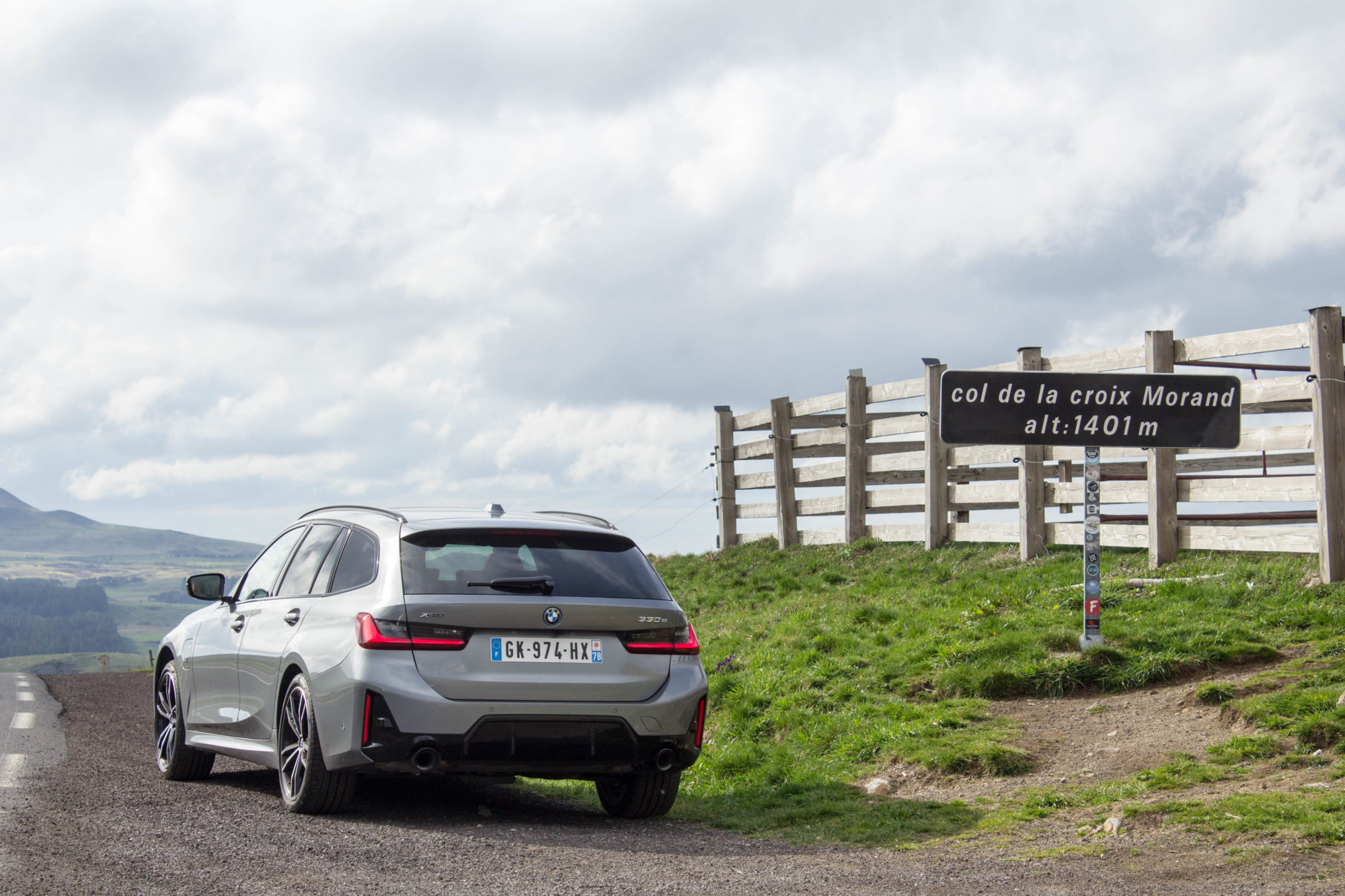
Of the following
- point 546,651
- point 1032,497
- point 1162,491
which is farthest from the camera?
point 1032,497

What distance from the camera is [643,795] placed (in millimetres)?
6805

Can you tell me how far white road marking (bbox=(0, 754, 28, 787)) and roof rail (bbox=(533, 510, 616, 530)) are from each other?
372 cm

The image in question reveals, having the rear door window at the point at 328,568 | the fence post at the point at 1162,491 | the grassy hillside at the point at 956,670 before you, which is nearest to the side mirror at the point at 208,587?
the rear door window at the point at 328,568

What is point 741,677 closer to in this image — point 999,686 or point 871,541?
point 999,686

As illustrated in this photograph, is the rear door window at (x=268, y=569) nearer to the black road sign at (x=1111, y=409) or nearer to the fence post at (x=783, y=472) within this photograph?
the black road sign at (x=1111, y=409)

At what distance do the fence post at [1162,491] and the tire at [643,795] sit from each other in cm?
753

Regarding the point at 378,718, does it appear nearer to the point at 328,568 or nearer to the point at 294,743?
the point at 294,743

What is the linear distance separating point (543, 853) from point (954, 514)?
12.2 m

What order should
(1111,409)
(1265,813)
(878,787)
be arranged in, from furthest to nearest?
(1111,409), (878,787), (1265,813)

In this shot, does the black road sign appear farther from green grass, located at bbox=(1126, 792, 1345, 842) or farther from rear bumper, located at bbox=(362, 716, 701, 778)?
rear bumper, located at bbox=(362, 716, 701, 778)

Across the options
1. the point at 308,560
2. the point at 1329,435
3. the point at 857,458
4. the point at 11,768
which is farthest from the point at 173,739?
the point at 857,458

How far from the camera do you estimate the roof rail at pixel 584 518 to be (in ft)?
22.8

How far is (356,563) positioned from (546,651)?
1231mm

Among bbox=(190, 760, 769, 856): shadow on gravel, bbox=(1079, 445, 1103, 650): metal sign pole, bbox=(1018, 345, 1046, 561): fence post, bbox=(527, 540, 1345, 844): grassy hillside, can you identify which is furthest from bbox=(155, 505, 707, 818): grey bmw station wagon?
bbox=(1018, 345, 1046, 561): fence post
